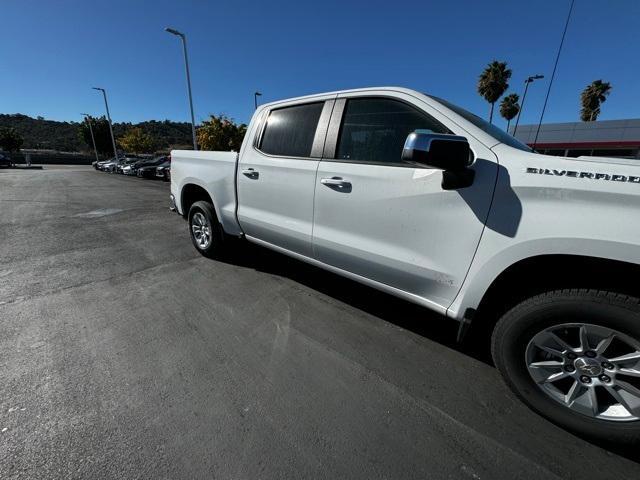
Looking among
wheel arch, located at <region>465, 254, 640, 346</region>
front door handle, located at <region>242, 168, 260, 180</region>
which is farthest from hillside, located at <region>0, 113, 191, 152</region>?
wheel arch, located at <region>465, 254, 640, 346</region>

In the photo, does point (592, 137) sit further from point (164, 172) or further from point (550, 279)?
point (164, 172)

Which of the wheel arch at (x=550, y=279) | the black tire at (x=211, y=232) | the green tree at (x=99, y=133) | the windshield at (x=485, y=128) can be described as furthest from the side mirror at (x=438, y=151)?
the green tree at (x=99, y=133)

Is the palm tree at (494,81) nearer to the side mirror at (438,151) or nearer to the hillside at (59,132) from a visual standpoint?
the side mirror at (438,151)

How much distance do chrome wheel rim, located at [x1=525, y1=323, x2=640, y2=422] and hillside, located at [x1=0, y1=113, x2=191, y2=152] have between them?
304 feet

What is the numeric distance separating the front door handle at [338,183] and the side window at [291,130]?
1.48 ft

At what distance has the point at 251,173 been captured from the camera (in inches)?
128

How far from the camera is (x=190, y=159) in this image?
4.12 m

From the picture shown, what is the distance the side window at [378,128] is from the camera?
2246 mm

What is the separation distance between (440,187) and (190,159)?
11.2 ft

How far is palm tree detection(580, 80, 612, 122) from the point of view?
34.4 metres

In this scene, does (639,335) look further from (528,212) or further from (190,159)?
(190,159)

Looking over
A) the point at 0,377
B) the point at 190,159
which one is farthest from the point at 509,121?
the point at 0,377

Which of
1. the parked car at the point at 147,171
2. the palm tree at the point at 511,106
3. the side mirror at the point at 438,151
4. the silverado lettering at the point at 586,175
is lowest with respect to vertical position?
the parked car at the point at 147,171

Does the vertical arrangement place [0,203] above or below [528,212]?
below
